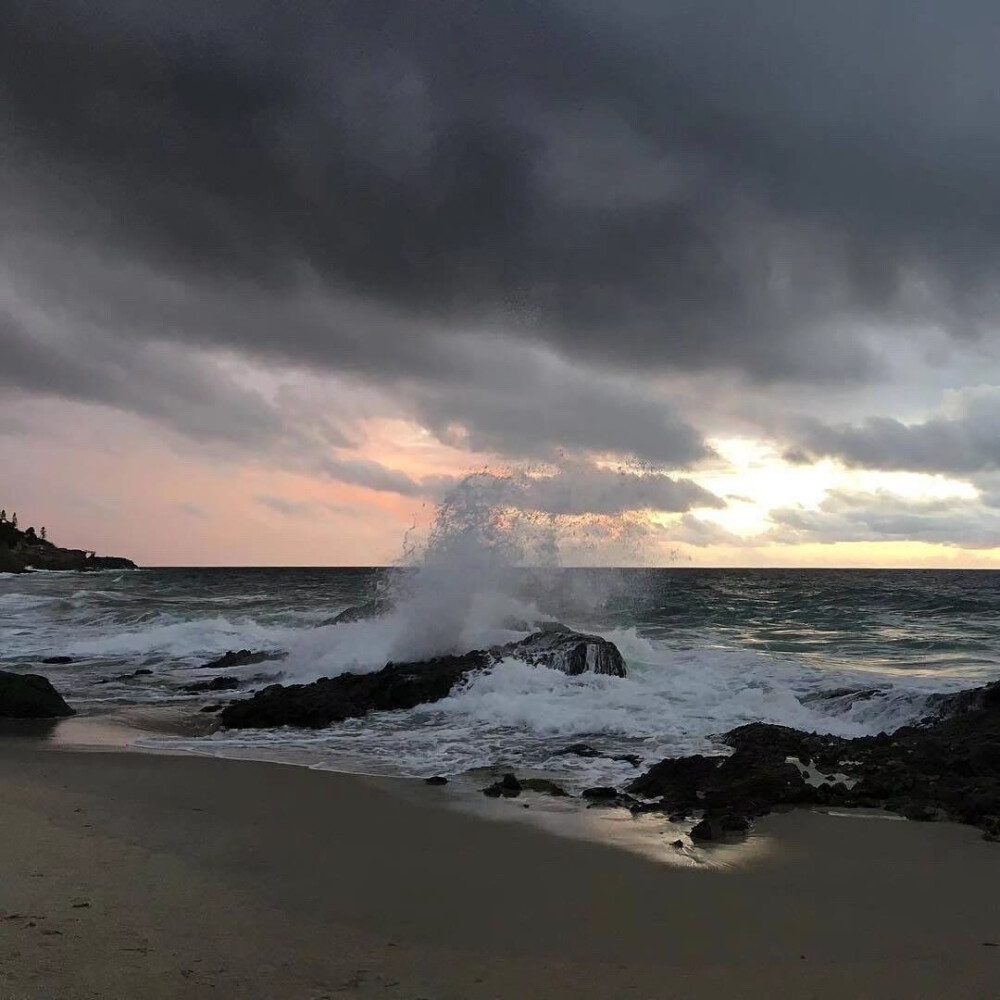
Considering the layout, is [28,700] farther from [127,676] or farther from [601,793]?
[601,793]

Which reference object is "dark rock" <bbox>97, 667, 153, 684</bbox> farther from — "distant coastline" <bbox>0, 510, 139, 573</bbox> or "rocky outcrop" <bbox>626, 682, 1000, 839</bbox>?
"distant coastline" <bbox>0, 510, 139, 573</bbox>

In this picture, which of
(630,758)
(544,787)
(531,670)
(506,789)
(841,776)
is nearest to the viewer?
(506,789)

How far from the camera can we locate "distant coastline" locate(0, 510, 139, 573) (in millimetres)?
87825

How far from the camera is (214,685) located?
1577 cm

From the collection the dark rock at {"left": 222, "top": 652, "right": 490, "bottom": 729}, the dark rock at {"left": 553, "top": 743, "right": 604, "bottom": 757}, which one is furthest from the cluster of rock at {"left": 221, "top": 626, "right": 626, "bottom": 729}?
the dark rock at {"left": 553, "top": 743, "right": 604, "bottom": 757}

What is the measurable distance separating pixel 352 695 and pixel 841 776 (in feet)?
25.2

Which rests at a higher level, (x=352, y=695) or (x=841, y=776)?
(x=841, y=776)

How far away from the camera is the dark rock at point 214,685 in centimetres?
1559

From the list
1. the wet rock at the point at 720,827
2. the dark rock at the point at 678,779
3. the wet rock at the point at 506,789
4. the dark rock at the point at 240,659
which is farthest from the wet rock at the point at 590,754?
the dark rock at the point at 240,659

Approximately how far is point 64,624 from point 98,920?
90.8 ft

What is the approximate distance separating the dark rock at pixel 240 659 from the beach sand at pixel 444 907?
38.6 ft

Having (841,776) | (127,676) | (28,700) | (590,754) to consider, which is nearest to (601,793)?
(590,754)

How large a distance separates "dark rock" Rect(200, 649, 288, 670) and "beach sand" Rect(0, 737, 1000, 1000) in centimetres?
1176

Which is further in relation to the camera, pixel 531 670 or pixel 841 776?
pixel 531 670
